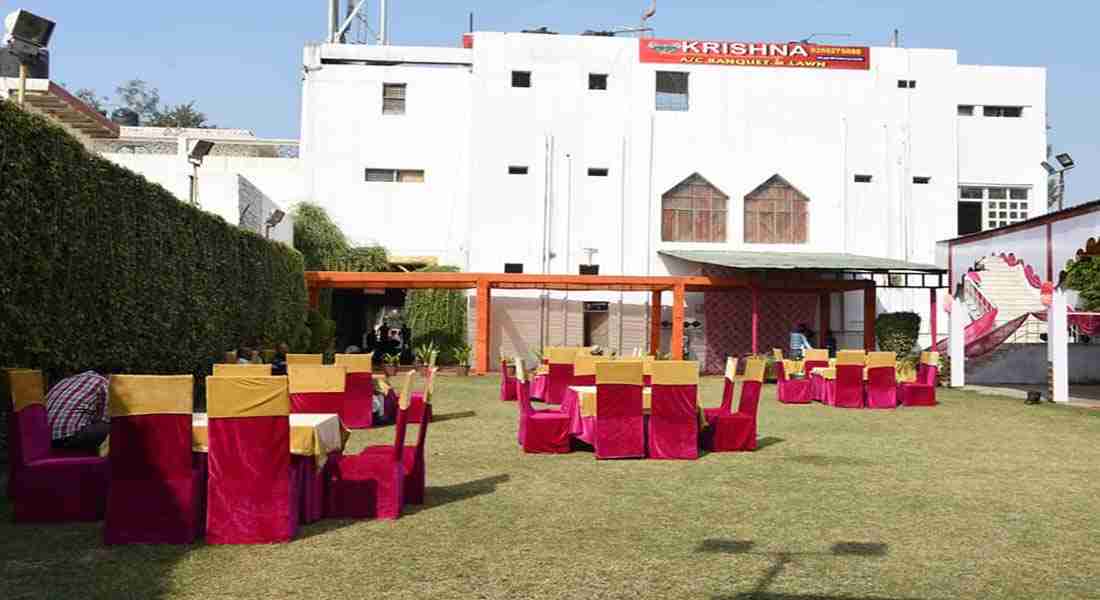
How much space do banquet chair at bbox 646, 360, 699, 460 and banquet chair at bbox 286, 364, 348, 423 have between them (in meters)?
3.73

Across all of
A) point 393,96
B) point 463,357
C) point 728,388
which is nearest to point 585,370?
point 728,388

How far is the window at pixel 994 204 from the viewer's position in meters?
30.7

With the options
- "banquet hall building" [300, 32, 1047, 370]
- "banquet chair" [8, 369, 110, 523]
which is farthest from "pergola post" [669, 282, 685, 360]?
"banquet chair" [8, 369, 110, 523]

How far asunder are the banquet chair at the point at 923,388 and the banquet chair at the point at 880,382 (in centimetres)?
40

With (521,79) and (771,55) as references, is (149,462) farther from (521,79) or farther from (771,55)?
(771,55)

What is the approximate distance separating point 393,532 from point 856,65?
1074 inches

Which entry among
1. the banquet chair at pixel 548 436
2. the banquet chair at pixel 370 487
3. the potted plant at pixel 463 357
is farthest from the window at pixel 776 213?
the banquet chair at pixel 370 487

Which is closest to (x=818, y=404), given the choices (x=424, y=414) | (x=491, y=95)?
(x=424, y=414)

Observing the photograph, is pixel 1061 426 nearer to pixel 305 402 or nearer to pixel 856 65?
pixel 305 402

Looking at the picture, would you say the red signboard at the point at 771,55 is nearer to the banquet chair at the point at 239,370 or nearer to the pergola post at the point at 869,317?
the pergola post at the point at 869,317

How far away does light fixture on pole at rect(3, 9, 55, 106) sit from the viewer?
10.7 m

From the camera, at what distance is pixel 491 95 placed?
95.8 ft

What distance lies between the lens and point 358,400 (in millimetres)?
12523

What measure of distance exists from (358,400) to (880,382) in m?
9.05
